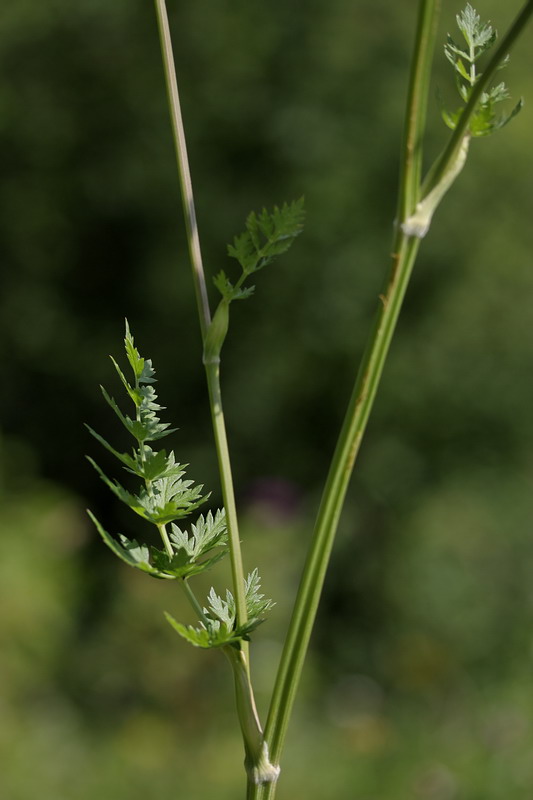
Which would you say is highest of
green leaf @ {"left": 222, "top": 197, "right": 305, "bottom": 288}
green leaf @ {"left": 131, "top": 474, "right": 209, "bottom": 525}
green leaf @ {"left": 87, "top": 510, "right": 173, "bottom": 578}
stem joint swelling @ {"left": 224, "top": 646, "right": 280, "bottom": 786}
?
green leaf @ {"left": 222, "top": 197, "right": 305, "bottom": 288}

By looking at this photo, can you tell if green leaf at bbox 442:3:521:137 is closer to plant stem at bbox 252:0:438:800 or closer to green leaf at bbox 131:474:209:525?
plant stem at bbox 252:0:438:800

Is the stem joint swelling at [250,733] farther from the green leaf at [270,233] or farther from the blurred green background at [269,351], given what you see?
the blurred green background at [269,351]

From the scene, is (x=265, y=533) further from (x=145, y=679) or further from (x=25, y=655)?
(x=25, y=655)

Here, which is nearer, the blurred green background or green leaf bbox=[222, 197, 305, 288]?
green leaf bbox=[222, 197, 305, 288]

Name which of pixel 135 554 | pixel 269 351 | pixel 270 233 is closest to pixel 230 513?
pixel 135 554

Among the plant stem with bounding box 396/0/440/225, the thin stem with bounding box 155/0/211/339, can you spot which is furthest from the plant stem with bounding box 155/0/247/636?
the plant stem with bounding box 396/0/440/225

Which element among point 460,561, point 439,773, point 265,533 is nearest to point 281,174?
point 265,533

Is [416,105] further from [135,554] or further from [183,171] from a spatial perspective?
[135,554]
